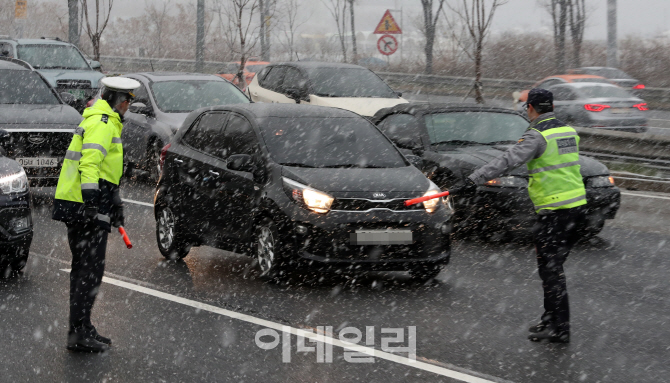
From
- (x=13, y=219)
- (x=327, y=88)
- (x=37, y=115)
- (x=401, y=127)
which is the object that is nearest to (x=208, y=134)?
(x=13, y=219)

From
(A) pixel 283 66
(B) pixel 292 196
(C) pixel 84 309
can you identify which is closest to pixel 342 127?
(B) pixel 292 196

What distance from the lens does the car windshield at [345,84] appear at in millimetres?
17219

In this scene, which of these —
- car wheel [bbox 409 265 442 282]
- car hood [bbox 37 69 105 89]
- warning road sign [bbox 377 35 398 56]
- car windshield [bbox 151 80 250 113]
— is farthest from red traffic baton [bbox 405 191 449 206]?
warning road sign [bbox 377 35 398 56]

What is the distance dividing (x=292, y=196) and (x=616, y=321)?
281cm

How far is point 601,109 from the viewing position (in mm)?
21906

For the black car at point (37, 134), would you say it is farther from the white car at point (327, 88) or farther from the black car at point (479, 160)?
the white car at point (327, 88)

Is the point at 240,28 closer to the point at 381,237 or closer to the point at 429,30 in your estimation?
the point at 429,30

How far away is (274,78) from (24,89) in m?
5.35

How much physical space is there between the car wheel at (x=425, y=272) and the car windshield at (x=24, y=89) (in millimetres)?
7823

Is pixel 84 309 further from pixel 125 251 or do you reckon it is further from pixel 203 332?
pixel 125 251

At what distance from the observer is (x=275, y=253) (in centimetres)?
818

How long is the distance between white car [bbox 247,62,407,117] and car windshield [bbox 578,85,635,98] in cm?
656

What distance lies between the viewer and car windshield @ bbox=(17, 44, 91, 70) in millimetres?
23922

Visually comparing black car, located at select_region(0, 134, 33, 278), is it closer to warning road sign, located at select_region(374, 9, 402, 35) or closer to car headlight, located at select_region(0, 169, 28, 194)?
car headlight, located at select_region(0, 169, 28, 194)
